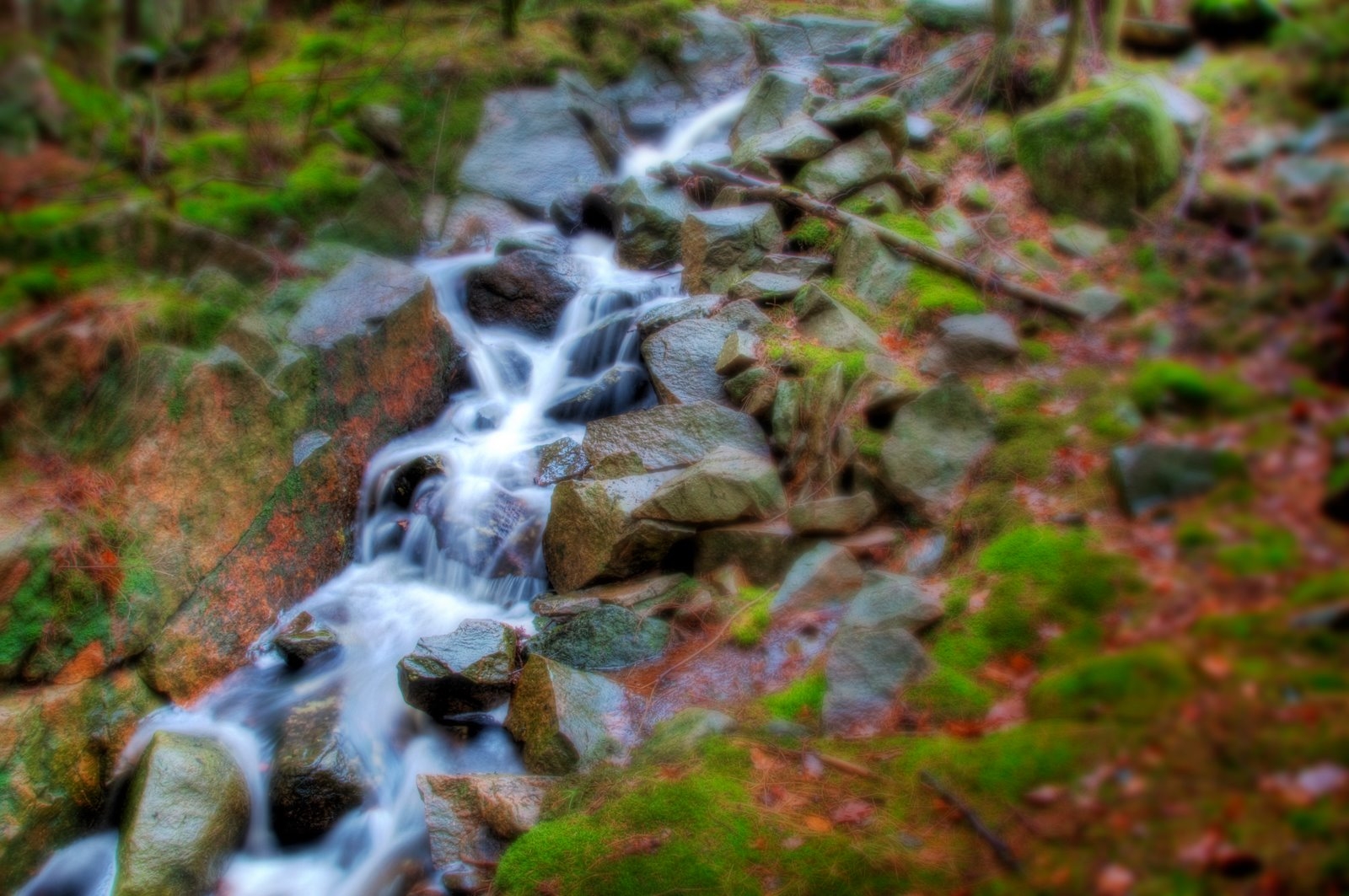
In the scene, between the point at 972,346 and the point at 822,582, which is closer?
the point at 822,582

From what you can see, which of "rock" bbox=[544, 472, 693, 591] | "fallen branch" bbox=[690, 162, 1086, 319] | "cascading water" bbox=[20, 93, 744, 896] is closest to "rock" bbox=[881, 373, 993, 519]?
"fallen branch" bbox=[690, 162, 1086, 319]

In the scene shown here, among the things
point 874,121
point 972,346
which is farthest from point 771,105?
point 972,346

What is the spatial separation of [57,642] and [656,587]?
3.59m

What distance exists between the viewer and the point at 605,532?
18.2 feet

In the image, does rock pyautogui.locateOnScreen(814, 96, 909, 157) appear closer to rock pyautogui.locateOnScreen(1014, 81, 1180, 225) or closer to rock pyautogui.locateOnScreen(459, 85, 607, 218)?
rock pyautogui.locateOnScreen(1014, 81, 1180, 225)

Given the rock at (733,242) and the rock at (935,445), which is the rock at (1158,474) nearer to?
the rock at (935,445)

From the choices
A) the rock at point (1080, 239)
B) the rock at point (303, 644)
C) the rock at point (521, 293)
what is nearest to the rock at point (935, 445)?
the rock at point (1080, 239)

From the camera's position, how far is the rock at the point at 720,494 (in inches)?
205

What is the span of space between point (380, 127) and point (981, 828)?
1054 cm

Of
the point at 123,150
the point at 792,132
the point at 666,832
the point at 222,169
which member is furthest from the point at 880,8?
the point at 666,832

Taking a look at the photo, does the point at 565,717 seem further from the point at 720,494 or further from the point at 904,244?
the point at 904,244

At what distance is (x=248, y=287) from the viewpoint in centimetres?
772

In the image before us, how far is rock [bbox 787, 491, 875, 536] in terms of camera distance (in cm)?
484

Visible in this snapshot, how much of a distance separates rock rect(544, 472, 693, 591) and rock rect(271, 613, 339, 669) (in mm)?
1612
